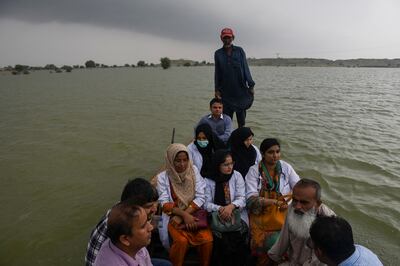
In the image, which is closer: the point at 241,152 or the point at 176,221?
the point at 176,221

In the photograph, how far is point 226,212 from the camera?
3.46 meters

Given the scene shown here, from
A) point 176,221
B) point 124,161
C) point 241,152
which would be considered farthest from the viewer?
point 124,161

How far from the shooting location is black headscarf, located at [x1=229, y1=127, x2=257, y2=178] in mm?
4453

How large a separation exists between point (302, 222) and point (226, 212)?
95cm

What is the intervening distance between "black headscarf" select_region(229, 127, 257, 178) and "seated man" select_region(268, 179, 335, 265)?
1629 millimetres

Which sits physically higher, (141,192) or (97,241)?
A: (141,192)

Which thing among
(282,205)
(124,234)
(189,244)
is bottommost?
(189,244)

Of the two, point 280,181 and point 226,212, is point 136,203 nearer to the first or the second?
point 226,212

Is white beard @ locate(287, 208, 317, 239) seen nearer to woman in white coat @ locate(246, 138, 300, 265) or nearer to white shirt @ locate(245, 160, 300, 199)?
woman in white coat @ locate(246, 138, 300, 265)

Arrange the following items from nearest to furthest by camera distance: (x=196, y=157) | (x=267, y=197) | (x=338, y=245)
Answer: (x=338, y=245), (x=267, y=197), (x=196, y=157)

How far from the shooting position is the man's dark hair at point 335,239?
2.10 m

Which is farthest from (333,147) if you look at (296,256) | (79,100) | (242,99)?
(79,100)

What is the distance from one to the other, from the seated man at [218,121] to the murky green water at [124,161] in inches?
92.2

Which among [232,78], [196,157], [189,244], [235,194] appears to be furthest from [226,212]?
[232,78]
